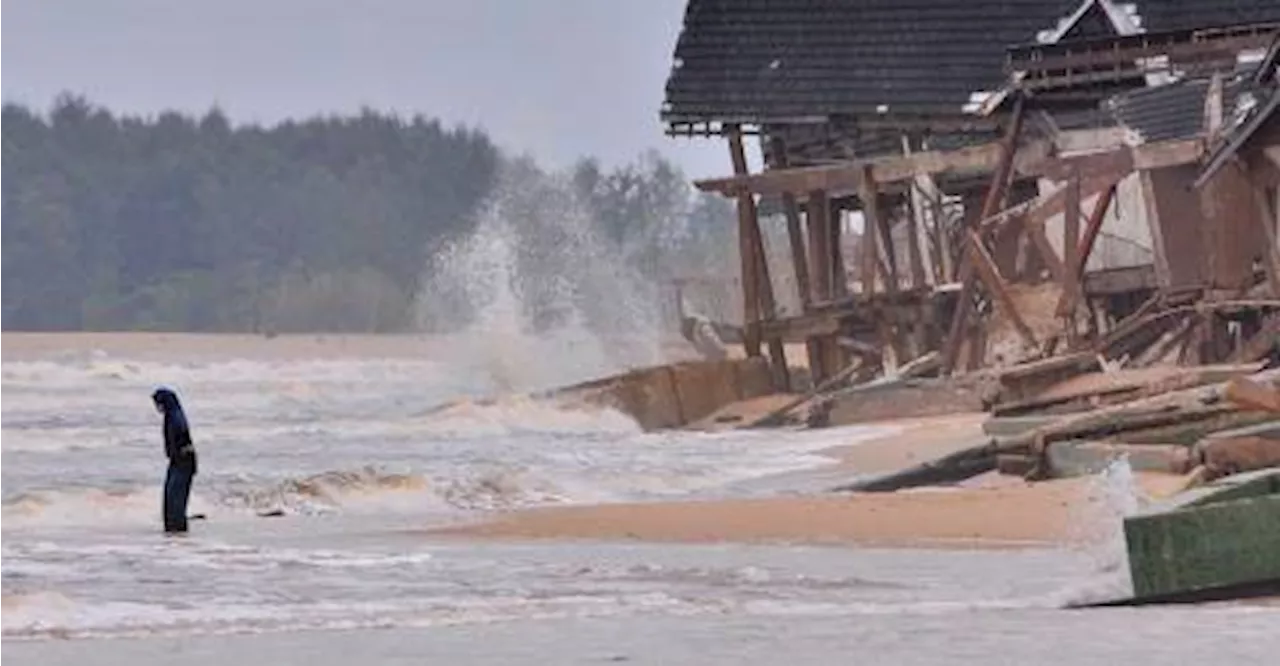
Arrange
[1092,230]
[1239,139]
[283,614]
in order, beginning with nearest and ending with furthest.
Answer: [283,614]
[1239,139]
[1092,230]

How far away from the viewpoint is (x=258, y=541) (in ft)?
68.0

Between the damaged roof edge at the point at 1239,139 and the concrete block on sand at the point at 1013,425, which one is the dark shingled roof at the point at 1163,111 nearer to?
the damaged roof edge at the point at 1239,139

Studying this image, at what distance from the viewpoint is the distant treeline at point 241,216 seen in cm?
16325

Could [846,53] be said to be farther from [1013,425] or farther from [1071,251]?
[1013,425]

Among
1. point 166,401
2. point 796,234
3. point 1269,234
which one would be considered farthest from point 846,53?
point 166,401

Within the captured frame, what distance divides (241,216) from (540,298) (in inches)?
4435

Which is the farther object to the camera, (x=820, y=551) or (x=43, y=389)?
(x=43, y=389)

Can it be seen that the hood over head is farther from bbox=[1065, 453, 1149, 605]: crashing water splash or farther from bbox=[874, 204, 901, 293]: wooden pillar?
bbox=[874, 204, 901, 293]: wooden pillar

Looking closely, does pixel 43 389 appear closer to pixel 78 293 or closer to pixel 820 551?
pixel 820 551

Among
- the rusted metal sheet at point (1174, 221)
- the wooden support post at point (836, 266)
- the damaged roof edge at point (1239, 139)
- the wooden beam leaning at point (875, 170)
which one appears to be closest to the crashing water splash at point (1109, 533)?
the damaged roof edge at point (1239, 139)

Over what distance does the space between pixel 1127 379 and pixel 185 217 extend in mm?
152057

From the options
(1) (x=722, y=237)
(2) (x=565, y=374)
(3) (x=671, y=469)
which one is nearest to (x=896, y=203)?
(2) (x=565, y=374)

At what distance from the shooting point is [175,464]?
75.8 feet

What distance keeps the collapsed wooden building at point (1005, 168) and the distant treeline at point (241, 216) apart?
103 metres
